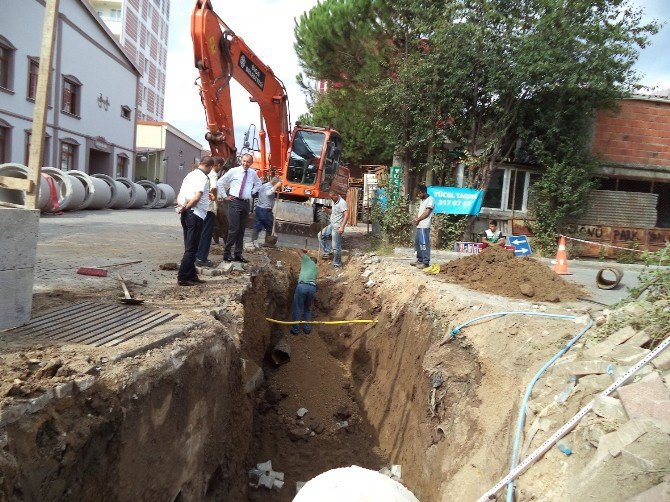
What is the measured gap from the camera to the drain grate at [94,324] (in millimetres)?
3764

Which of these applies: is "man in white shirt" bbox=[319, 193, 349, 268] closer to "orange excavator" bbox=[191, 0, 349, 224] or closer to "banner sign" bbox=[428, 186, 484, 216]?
"orange excavator" bbox=[191, 0, 349, 224]

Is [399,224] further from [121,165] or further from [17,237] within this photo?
[121,165]

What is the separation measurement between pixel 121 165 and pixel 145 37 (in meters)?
32.6

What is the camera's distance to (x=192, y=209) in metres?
5.97

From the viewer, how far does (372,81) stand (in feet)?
49.3

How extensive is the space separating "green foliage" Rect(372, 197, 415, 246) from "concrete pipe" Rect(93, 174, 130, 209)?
10.3 m

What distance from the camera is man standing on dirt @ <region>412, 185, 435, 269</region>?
882 centimetres

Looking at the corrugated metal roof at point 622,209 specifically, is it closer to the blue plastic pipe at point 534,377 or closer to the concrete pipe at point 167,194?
the blue plastic pipe at point 534,377

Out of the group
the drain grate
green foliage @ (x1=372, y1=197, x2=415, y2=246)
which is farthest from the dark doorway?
the drain grate

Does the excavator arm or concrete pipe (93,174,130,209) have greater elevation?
the excavator arm

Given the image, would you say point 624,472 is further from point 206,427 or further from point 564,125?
point 564,125

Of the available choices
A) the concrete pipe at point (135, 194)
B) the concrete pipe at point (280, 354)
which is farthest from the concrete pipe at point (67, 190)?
the concrete pipe at point (280, 354)

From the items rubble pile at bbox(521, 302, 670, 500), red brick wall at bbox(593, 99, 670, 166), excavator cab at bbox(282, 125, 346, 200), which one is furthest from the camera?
red brick wall at bbox(593, 99, 670, 166)

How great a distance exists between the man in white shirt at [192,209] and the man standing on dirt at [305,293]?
270cm
